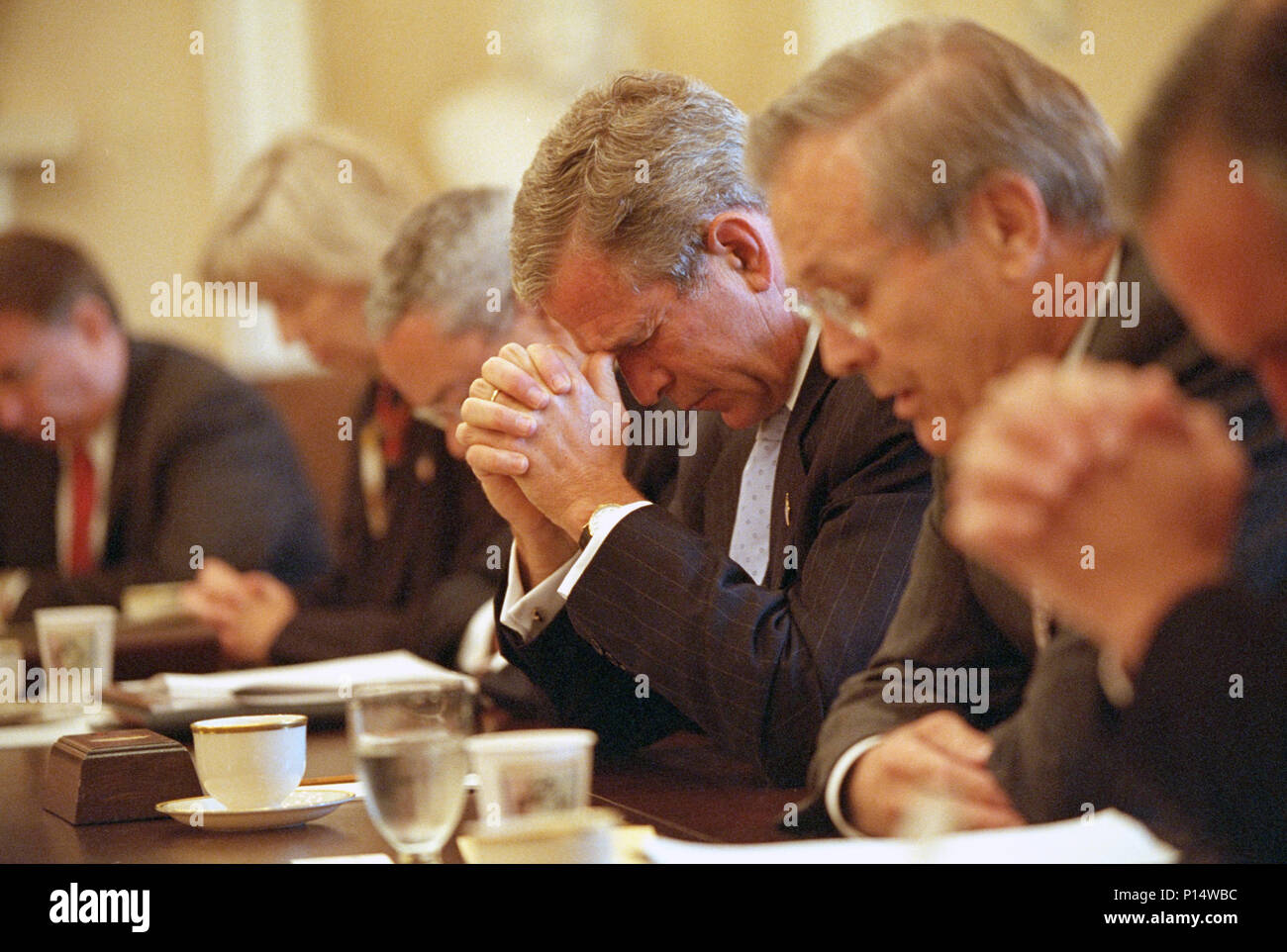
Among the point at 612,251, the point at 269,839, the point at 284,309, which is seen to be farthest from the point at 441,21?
the point at 269,839

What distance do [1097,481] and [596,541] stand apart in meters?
0.83

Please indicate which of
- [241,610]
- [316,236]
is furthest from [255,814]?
[316,236]

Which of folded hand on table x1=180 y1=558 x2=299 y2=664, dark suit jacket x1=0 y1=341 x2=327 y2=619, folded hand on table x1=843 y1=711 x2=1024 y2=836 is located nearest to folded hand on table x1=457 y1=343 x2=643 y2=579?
folded hand on table x1=843 y1=711 x2=1024 y2=836

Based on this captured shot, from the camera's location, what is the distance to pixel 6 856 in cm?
128

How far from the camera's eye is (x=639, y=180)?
5.47 ft

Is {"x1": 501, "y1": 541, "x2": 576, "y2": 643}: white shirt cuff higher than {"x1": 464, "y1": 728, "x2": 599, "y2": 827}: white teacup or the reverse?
the reverse

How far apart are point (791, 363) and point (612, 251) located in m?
0.24

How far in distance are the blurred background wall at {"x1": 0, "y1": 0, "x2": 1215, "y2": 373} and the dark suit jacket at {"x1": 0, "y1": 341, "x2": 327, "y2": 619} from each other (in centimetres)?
128

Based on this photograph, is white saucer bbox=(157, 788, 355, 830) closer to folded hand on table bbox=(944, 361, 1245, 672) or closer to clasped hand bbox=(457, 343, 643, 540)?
clasped hand bbox=(457, 343, 643, 540)

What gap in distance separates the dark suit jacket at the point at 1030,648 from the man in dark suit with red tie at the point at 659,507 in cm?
13

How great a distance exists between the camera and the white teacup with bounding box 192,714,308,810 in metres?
1.33

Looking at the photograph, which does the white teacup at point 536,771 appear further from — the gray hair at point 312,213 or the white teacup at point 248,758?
the gray hair at point 312,213

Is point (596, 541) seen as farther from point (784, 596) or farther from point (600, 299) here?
point (600, 299)
